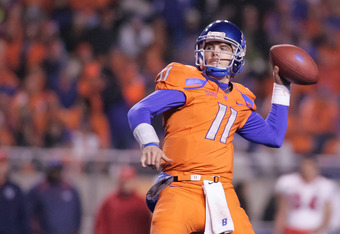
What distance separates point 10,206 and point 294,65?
14.6ft

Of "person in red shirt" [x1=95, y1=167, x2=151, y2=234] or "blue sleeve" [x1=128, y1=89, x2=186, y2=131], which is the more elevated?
"blue sleeve" [x1=128, y1=89, x2=186, y2=131]

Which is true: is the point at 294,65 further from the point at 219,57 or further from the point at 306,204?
the point at 306,204

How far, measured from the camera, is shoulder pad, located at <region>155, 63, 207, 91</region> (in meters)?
3.44

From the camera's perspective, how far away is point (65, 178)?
25.4 feet

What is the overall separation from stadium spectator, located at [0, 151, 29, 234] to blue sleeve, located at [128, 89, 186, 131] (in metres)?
4.34

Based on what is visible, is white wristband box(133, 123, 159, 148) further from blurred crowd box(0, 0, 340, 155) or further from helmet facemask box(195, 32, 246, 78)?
blurred crowd box(0, 0, 340, 155)

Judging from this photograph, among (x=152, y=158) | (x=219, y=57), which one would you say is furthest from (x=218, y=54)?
(x=152, y=158)

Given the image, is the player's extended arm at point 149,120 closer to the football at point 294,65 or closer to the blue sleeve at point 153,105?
the blue sleeve at point 153,105

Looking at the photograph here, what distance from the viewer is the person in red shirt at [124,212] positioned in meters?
6.83

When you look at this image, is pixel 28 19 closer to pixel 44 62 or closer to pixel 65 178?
pixel 44 62

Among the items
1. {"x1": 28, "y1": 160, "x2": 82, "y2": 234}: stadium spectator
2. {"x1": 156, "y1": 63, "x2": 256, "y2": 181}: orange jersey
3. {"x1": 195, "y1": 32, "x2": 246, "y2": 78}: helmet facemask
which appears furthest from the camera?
{"x1": 28, "y1": 160, "x2": 82, "y2": 234}: stadium spectator

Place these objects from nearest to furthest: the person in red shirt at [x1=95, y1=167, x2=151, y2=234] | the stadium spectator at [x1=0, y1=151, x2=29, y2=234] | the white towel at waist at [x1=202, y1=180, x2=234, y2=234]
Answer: the white towel at waist at [x1=202, y1=180, x2=234, y2=234] → the person in red shirt at [x1=95, y1=167, x2=151, y2=234] → the stadium spectator at [x1=0, y1=151, x2=29, y2=234]

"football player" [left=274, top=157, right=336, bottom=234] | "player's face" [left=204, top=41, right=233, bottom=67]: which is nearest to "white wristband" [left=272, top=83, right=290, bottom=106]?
"player's face" [left=204, top=41, right=233, bottom=67]

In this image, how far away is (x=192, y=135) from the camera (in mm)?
3434
